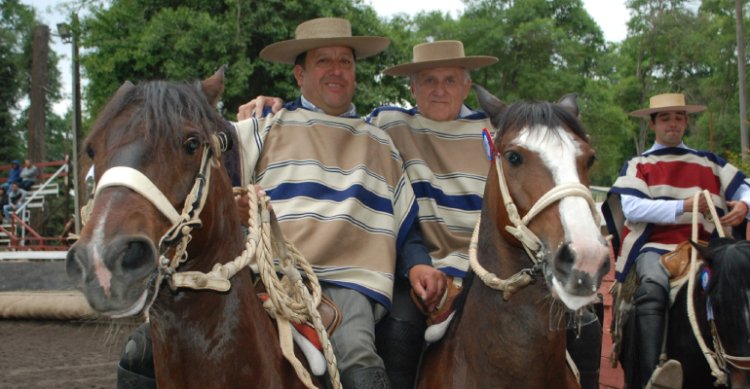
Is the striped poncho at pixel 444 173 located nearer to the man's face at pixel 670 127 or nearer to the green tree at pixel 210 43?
the man's face at pixel 670 127

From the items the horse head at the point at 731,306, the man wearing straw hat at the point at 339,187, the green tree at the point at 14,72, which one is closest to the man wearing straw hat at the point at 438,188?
the man wearing straw hat at the point at 339,187

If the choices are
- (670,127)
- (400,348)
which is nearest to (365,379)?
(400,348)

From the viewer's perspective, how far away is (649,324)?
4.88 m

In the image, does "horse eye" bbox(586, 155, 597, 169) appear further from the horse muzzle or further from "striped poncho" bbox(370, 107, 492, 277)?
the horse muzzle

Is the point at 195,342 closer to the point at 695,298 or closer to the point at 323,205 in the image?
the point at 323,205

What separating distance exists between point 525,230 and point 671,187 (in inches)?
124

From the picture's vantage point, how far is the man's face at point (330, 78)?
158 inches

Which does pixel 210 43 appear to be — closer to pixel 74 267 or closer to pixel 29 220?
pixel 29 220

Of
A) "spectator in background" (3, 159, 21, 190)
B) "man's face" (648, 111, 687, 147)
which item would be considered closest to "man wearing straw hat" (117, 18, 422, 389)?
"man's face" (648, 111, 687, 147)

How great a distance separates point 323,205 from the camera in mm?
3529

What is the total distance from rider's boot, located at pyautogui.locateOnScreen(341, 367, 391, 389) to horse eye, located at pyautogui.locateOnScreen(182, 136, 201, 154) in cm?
126

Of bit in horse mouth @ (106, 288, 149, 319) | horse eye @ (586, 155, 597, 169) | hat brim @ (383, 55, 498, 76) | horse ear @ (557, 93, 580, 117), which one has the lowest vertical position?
bit in horse mouth @ (106, 288, 149, 319)

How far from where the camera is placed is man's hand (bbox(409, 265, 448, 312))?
3459 mm

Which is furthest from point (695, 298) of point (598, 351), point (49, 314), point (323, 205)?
point (49, 314)
